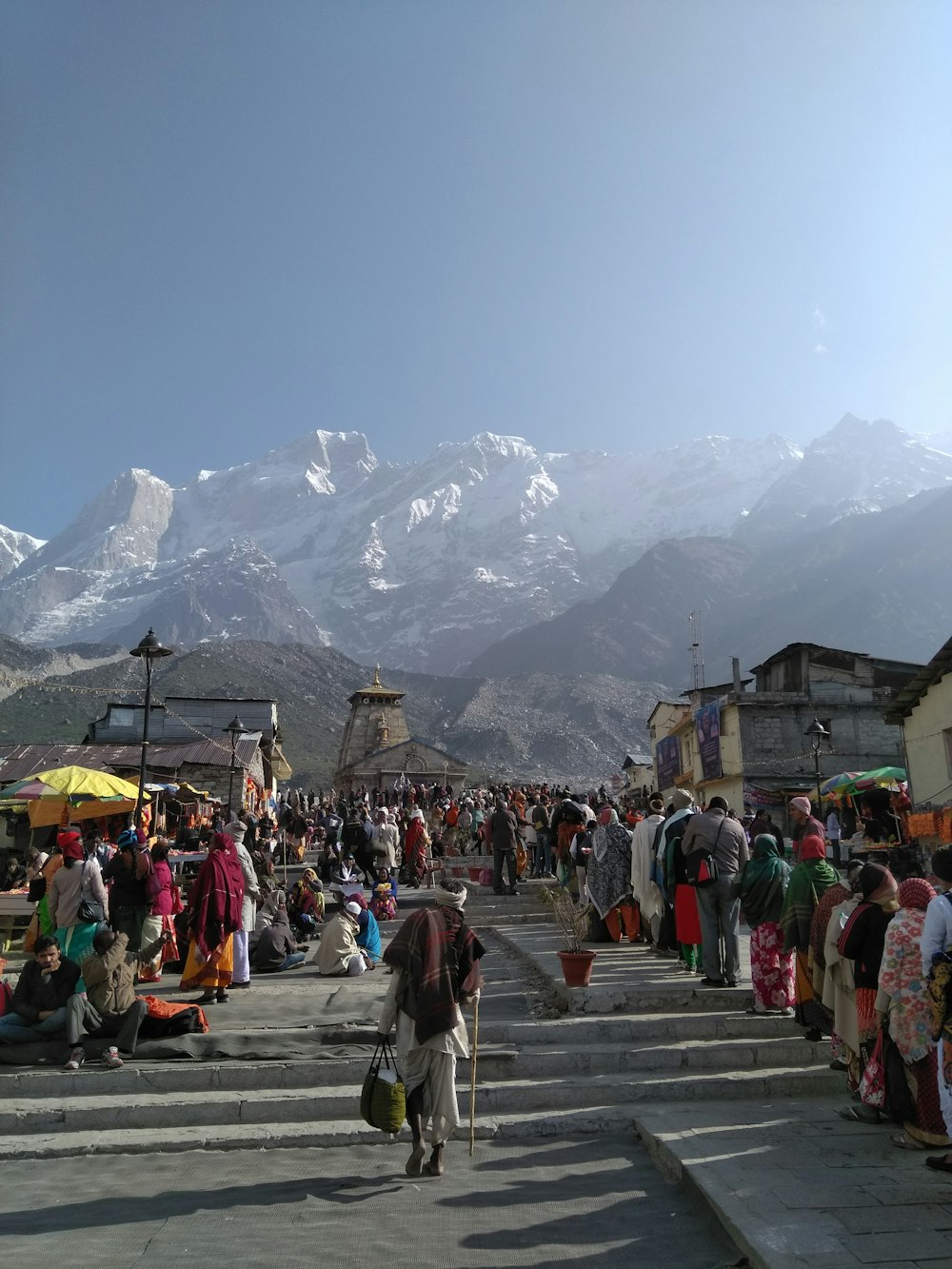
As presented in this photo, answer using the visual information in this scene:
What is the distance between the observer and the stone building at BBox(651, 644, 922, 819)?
29.4 m

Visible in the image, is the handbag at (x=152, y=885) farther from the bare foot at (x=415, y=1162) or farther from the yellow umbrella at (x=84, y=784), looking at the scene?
the yellow umbrella at (x=84, y=784)

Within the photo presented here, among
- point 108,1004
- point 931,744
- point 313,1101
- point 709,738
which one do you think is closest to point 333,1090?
point 313,1101

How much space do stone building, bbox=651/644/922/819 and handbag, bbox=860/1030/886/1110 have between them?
24.2 m

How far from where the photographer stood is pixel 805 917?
611 cm

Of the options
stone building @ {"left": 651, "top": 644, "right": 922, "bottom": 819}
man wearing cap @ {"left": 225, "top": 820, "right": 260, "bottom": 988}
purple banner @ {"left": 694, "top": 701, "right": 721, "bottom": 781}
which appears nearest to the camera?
man wearing cap @ {"left": 225, "top": 820, "right": 260, "bottom": 988}

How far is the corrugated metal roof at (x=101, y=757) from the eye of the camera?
2317cm

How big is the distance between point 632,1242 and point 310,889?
907 cm

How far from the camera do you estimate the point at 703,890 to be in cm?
707

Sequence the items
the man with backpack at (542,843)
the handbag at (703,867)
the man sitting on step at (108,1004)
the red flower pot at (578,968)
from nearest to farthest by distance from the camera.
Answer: the man sitting on step at (108,1004) < the red flower pot at (578,968) < the handbag at (703,867) < the man with backpack at (542,843)

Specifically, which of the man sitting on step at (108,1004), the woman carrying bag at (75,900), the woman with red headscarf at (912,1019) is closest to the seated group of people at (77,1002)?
the man sitting on step at (108,1004)

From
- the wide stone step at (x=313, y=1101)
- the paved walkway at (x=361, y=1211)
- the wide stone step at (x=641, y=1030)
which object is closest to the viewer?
the paved walkway at (x=361, y=1211)

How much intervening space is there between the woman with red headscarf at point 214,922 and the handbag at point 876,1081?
17.0 feet

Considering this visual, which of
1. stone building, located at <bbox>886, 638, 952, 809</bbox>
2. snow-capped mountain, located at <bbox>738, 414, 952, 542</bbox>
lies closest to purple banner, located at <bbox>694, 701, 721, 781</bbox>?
stone building, located at <bbox>886, 638, 952, 809</bbox>

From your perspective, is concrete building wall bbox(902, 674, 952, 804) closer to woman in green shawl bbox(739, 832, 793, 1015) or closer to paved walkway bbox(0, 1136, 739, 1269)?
woman in green shawl bbox(739, 832, 793, 1015)
